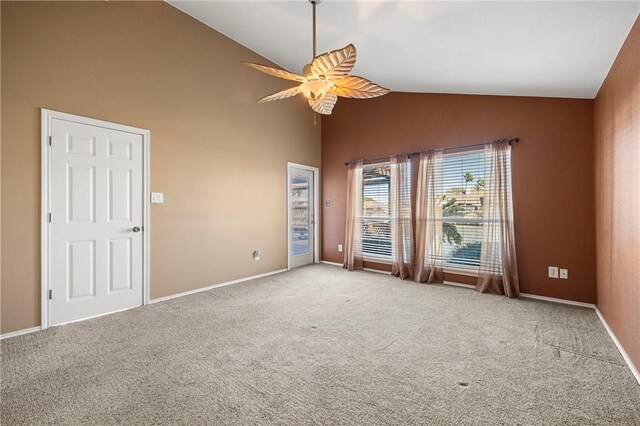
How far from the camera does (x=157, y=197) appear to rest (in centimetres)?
353

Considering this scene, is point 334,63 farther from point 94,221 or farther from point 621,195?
point 94,221

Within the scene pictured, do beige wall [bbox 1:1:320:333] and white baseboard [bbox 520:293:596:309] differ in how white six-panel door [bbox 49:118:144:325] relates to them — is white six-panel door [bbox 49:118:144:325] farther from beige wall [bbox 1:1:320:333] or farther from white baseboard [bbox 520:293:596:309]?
white baseboard [bbox 520:293:596:309]

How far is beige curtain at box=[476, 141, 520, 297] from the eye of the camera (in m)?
3.75

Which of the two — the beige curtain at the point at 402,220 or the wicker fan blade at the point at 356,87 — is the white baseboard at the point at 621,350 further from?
the wicker fan blade at the point at 356,87

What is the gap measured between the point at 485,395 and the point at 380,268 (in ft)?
11.2

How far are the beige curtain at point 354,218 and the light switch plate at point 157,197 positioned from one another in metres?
3.13

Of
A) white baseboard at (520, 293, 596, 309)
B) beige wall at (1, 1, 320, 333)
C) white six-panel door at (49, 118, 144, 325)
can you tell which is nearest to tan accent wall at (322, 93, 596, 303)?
white baseboard at (520, 293, 596, 309)

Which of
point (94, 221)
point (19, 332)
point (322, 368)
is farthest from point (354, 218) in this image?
point (19, 332)

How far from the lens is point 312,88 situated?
8.10 feet

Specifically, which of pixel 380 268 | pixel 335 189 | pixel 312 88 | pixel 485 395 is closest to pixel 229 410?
pixel 485 395

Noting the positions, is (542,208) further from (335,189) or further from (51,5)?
(51,5)

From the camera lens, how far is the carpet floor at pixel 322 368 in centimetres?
161

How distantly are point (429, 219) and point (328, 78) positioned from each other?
2.88 metres

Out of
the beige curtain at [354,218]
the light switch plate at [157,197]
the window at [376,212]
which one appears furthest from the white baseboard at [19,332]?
the window at [376,212]
